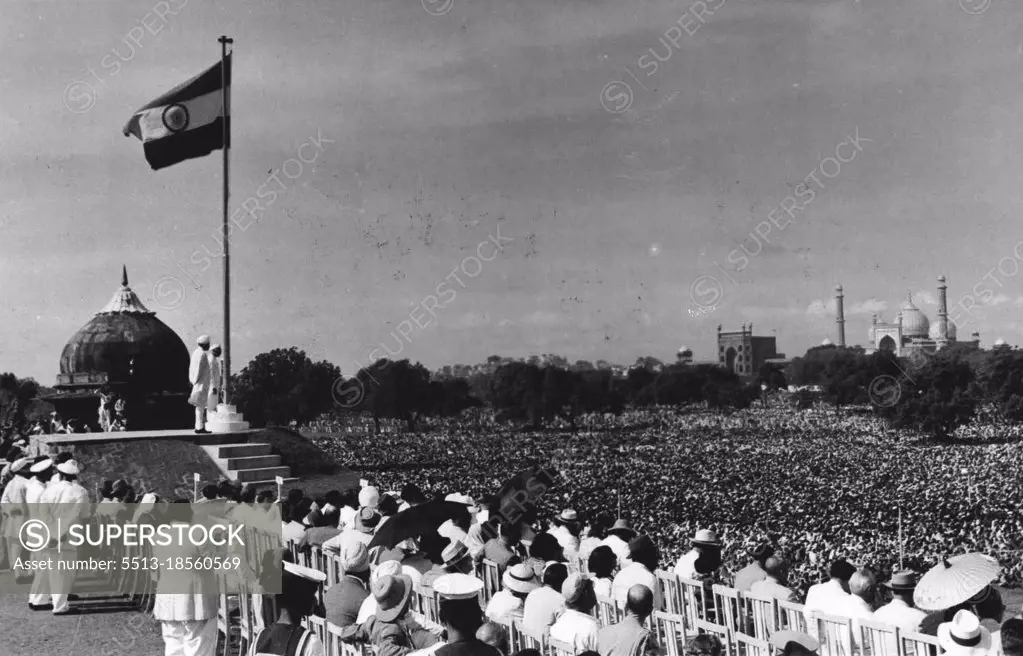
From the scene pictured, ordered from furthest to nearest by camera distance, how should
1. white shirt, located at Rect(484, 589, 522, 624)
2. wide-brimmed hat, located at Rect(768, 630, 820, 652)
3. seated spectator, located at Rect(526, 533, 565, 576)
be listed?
seated spectator, located at Rect(526, 533, 565, 576) < white shirt, located at Rect(484, 589, 522, 624) < wide-brimmed hat, located at Rect(768, 630, 820, 652)

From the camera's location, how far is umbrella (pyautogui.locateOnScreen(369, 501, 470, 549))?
852 cm

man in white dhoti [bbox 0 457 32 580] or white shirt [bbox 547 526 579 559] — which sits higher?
man in white dhoti [bbox 0 457 32 580]

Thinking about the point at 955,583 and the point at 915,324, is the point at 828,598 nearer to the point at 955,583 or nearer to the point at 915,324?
the point at 955,583

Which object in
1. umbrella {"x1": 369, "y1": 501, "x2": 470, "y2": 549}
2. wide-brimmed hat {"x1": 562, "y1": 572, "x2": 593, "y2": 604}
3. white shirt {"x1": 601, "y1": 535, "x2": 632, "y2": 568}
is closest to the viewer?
wide-brimmed hat {"x1": 562, "y1": 572, "x2": 593, "y2": 604}

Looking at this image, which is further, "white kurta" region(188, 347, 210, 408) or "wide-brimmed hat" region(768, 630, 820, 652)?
"white kurta" region(188, 347, 210, 408)

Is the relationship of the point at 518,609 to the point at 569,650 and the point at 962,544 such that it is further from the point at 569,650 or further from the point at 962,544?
the point at 962,544

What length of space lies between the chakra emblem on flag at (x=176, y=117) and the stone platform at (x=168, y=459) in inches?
247

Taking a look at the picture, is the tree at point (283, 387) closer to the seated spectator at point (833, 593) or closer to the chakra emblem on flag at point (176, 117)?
the chakra emblem on flag at point (176, 117)

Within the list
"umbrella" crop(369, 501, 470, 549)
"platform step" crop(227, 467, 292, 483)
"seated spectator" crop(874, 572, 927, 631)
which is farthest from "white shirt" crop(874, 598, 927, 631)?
"platform step" crop(227, 467, 292, 483)

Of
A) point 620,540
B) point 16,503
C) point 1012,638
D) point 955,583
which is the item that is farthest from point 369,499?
point 1012,638

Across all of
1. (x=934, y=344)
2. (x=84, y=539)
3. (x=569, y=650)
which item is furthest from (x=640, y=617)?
(x=934, y=344)

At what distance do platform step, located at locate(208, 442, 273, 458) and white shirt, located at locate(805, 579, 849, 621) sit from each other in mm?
15028

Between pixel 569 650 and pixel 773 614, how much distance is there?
170 cm

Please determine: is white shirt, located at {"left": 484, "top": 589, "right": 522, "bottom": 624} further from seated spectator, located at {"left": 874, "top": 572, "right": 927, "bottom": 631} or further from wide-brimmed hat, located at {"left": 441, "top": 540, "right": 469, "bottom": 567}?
seated spectator, located at {"left": 874, "top": 572, "right": 927, "bottom": 631}
